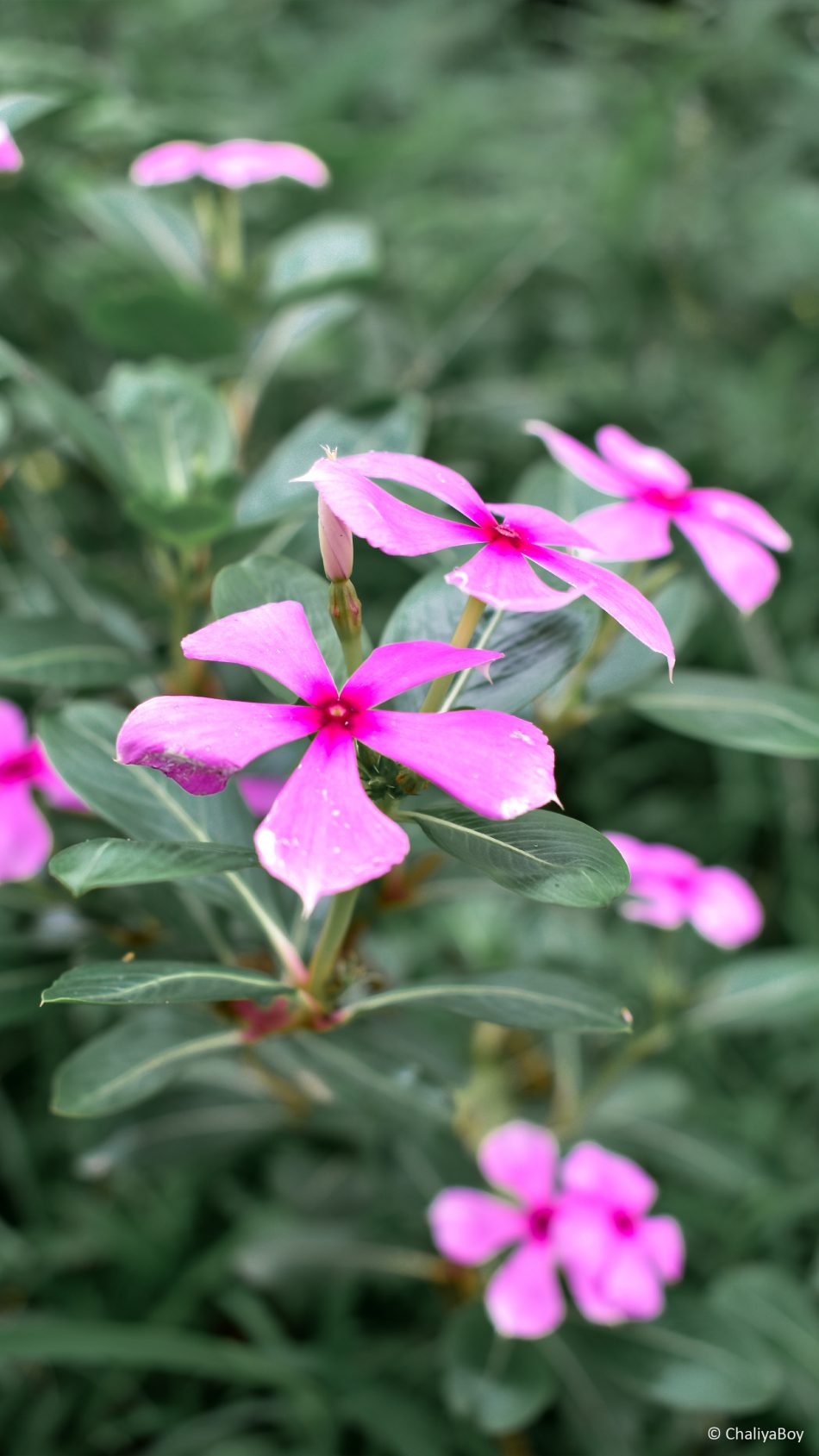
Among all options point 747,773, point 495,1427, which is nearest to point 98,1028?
point 495,1427

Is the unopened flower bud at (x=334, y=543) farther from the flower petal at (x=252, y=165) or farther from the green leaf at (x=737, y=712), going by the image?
the flower petal at (x=252, y=165)

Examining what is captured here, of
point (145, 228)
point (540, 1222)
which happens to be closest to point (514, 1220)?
point (540, 1222)

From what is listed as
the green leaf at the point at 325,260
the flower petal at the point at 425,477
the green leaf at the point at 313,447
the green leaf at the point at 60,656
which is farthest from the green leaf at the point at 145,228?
the flower petal at the point at 425,477

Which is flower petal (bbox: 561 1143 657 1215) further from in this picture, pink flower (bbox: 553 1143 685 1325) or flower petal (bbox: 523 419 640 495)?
flower petal (bbox: 523 419 640 495)

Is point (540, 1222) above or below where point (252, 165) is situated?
below

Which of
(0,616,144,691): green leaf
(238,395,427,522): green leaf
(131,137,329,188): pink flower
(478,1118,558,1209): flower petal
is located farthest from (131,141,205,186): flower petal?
(478,1118,558,1209): flower petal

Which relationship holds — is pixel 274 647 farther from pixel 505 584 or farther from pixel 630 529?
pixel 630 529

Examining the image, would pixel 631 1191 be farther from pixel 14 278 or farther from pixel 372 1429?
pixel 14 278
